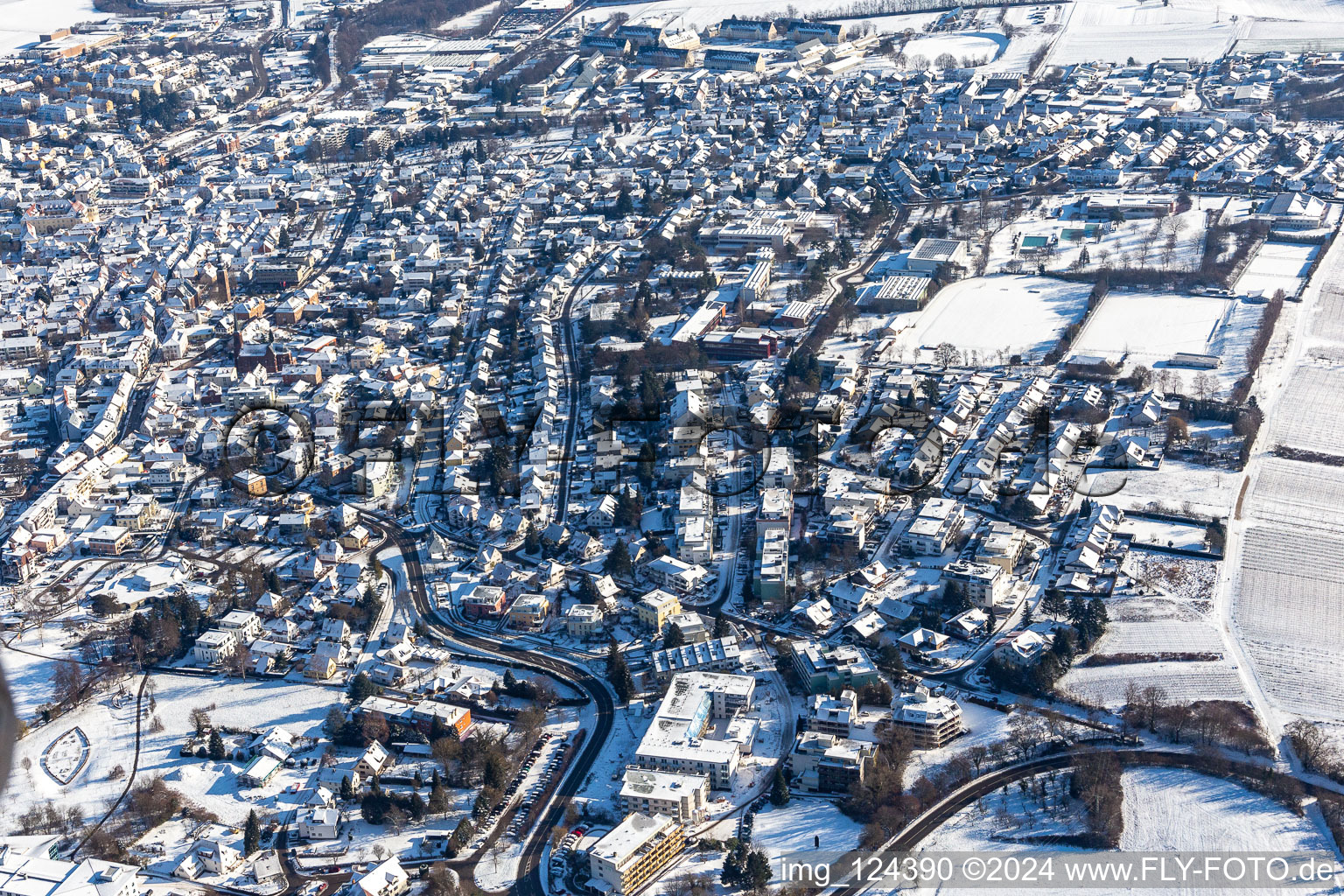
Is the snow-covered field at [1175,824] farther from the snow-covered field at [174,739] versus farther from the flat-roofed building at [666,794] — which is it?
the snow-covered field at [174,739]

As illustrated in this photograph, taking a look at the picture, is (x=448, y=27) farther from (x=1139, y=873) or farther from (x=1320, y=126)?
(x=1139, y=873)

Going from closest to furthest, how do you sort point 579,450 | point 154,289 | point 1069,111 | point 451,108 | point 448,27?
1. point 579,450
2. point 154,289
3. point 1069,111
4. point 451,108
5. point 448,27

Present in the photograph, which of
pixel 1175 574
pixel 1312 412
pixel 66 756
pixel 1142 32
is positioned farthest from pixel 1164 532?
pixel 1142 32

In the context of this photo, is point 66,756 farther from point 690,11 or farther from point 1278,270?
point 690,11

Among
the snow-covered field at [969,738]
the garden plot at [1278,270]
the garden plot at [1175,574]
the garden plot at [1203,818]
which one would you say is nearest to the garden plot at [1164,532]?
the garden plot at [1175,574]

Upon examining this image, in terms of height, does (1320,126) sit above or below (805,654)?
above

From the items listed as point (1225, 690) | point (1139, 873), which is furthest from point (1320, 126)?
point (1139, 873)

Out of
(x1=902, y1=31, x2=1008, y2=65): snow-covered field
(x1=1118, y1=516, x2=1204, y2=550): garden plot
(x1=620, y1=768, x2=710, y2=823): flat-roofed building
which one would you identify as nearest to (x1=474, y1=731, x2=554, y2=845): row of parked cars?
(x1=620, y1=768, x2=710, y2=823): flat-roofed building
